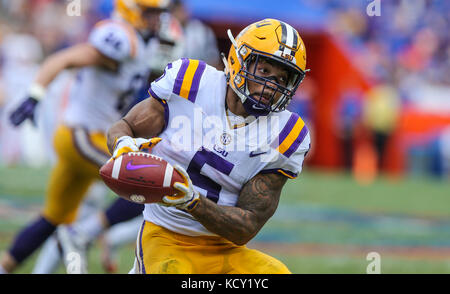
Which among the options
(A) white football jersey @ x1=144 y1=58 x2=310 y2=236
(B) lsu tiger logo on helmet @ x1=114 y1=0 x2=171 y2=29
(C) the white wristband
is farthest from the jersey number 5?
(B) lsu tiger logo on helmet @ x1=114 y1=0 x2=171 y2=29

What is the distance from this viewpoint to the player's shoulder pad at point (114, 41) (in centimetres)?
455

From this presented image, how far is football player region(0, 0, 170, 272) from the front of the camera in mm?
4504

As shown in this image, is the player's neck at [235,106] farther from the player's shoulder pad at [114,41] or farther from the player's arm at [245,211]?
the player's shoulder pad at [114,41]

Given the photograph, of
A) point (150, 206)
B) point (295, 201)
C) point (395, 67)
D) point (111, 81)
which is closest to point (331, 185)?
point (295, 201)

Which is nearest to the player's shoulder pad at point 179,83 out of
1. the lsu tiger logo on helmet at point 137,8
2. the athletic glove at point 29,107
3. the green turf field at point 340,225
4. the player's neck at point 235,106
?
the player's neck at point 235,106

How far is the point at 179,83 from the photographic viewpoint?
10.0ft

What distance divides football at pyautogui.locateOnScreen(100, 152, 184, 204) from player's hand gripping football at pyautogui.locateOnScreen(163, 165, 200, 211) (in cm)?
2

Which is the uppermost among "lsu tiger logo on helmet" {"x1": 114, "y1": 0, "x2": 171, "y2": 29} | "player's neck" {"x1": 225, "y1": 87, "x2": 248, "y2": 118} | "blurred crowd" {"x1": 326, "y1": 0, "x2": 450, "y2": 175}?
"blurred crowd" {"x1": 326, "y1": 0, "x2": 450, "y2": 175}

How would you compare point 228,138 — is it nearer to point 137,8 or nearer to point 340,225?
point 137,8

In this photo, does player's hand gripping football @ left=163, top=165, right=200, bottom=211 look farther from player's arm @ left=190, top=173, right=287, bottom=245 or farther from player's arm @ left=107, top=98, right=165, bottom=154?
player's arm @ left=107, top=98, right=165, bottom=154

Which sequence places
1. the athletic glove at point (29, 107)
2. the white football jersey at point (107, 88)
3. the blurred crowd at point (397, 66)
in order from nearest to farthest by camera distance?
the athletic glove at point (29, 107), the white football jersey at point (107, 88), the blurred crowd at point (397, 66)

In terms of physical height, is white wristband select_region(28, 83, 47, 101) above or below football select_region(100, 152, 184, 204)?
above

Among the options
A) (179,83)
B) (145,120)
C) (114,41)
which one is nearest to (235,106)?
(179,83)
